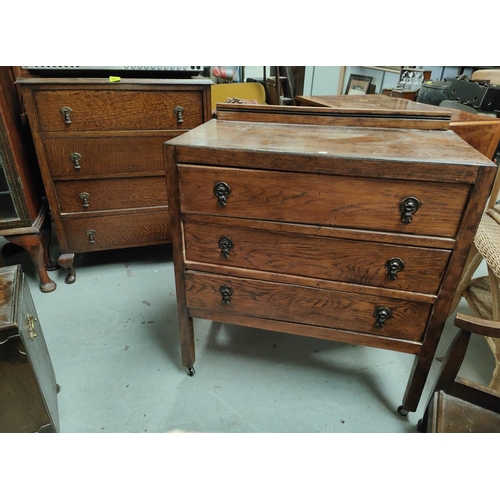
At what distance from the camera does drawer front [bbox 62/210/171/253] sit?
5.74ft

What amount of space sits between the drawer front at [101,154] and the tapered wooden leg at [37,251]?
0.32m

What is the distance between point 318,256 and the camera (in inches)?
39.5

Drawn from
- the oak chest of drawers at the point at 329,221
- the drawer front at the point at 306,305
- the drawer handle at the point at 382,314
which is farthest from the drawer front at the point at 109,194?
the drawer handle at the point at 382,314

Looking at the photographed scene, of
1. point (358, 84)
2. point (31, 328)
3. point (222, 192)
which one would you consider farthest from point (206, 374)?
point (358, 84)

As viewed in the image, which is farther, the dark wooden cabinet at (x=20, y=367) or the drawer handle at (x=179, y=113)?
the drawer handle at (x=179, y=113)

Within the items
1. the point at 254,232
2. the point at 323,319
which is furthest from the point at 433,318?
the point at 254,232

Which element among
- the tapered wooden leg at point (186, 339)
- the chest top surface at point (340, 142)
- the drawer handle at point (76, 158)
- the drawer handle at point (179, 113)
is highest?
the chest top surface at point (340, 142)

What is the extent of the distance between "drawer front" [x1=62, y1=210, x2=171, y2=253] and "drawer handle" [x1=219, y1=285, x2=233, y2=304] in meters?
0.82

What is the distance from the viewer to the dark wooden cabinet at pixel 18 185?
1470 mm

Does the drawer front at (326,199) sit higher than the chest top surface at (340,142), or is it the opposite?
the chest top surface at (340,142)

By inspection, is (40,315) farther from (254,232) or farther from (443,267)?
(443,267)

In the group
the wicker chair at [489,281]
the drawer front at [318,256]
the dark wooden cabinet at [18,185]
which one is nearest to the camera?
the drawer front at [318,256]

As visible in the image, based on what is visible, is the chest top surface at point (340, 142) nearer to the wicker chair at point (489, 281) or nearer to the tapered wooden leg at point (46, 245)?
the wicker chair at point (489, 281)

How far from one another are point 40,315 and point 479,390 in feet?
A: 5.51
